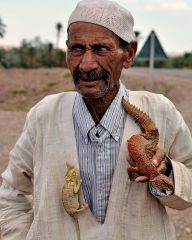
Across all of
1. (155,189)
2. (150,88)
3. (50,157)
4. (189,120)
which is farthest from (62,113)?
(150,88)

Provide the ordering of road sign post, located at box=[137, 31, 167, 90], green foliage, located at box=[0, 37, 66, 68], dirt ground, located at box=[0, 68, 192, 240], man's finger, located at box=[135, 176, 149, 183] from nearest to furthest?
man's finger, located at box=[135, 176, 149, 183] → dirt ground, located at box=[0, 68, 192, 240] → road sign post, located at box=[137, 31, 167, 90] → green foliage, located at box=[0, 37, 66, 68]

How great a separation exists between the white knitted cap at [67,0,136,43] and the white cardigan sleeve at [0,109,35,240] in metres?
0.44

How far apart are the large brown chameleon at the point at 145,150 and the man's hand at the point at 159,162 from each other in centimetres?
1

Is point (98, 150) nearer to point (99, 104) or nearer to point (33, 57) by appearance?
point (99, 104)

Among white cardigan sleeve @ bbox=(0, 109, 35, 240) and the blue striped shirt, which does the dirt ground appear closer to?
white cardigan sleeve @ bbox=(0, 109, 35, 240)

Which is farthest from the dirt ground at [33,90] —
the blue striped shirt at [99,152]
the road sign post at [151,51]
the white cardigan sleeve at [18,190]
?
the blue striped shirt at [99,152]

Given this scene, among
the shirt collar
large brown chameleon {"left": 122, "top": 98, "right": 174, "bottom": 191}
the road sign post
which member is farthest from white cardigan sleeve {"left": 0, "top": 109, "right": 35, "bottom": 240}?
the road sign post

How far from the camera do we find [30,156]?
6.23 feet

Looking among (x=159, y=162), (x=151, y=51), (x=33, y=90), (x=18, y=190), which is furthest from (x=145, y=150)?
(x=33, y=90)

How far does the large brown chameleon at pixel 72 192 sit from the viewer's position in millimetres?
1743

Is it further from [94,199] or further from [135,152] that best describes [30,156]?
[135,152]

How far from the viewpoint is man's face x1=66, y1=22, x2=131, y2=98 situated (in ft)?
5.62

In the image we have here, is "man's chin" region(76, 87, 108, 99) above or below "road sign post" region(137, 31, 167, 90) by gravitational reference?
above

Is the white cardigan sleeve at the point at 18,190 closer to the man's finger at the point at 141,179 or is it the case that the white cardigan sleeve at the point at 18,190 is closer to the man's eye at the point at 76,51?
the man's eye at the point at 76,51
